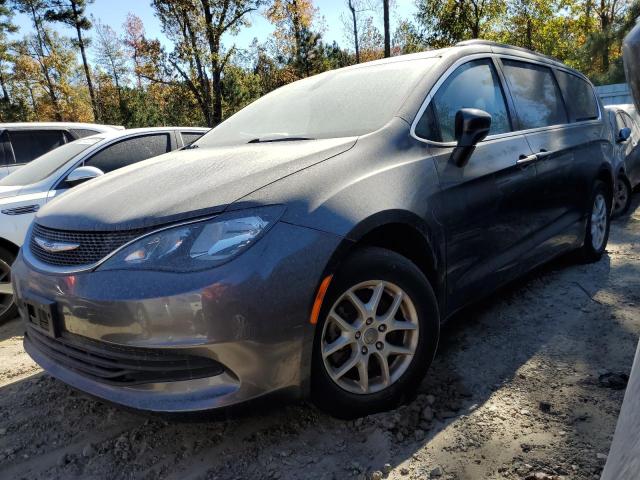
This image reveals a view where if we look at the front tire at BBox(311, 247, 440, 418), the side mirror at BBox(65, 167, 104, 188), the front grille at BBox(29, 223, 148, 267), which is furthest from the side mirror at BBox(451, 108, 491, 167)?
the side mirror at BBox(65, 167, 104, 188)

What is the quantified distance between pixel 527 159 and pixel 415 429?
185 centimetres

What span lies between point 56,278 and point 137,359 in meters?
0.52

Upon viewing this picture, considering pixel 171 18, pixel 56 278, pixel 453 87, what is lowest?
pixel 56 278

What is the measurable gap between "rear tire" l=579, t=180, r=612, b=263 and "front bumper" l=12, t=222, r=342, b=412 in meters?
3.11

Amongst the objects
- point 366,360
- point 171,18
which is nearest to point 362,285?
point 366,360

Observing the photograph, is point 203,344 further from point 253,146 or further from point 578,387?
point 578,387

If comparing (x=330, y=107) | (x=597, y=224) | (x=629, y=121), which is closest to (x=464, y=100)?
(x=330, y=107)

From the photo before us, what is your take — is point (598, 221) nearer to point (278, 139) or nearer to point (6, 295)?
point (278, 139)

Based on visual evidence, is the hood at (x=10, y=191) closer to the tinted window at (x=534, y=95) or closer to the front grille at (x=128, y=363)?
the front grille at (x=128, y=363)

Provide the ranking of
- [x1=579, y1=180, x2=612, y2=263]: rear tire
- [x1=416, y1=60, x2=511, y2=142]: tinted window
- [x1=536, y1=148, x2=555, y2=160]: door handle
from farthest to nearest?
[x1=579, y1=180, x2=612, y2=263]: rear tire, [x1=536, y1=148, x2=555, y2=160]: door handle, [x1=416, y1=60, x2=511, y2=142]: tinted window

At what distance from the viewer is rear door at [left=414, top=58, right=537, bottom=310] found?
2.54 m

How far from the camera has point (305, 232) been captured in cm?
190

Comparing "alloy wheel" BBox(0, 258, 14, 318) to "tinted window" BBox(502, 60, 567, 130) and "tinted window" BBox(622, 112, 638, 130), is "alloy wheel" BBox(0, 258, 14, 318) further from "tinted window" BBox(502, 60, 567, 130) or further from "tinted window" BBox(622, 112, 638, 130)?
"tinted window" BBox(622, 112, 638, 130)

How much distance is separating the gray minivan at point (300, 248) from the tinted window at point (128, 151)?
207 cm
